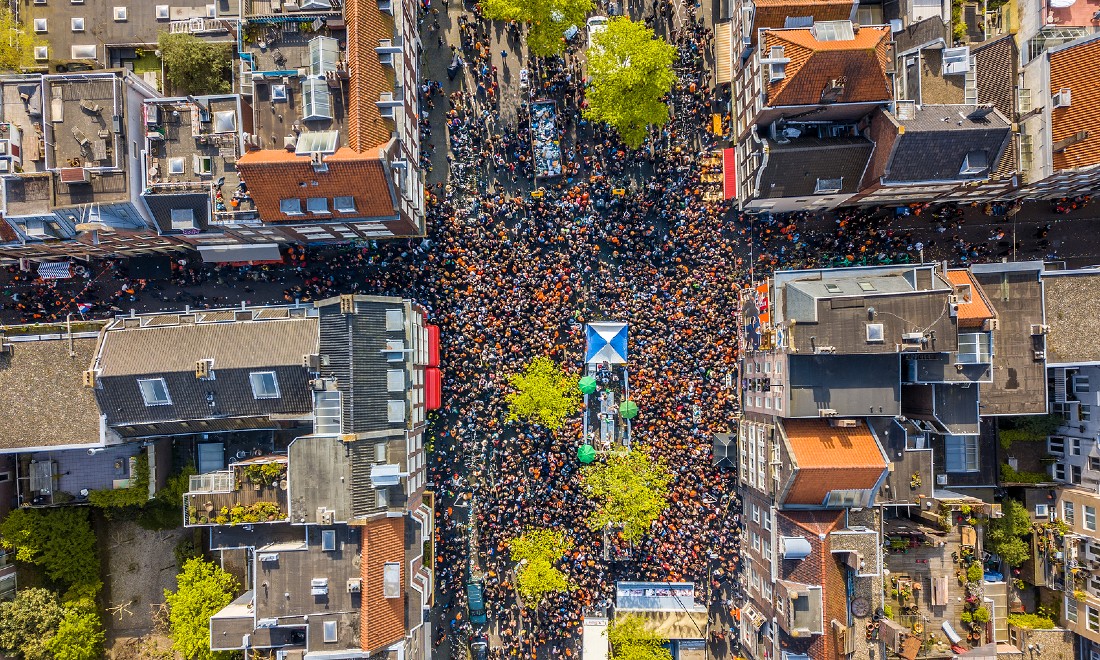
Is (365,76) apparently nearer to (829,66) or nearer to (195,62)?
(195,62)

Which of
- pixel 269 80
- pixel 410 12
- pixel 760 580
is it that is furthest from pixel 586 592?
pixel 410 12

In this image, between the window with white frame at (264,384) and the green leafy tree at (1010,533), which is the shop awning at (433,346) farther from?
the green leafy tree at (1010,533)

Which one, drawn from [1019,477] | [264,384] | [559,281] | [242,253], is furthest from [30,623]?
[1019,477]

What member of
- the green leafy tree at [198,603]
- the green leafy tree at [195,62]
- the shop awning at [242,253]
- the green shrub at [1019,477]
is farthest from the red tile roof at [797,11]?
the green leafy tree at [198,603]

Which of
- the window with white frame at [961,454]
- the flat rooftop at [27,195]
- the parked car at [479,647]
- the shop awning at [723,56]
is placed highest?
the shop awning at [723,56]

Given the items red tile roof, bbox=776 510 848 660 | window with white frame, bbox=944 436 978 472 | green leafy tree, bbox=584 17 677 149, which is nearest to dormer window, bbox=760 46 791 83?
green leafy tree, bbox=584 17 677 149

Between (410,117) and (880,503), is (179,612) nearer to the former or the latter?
(410,117)
